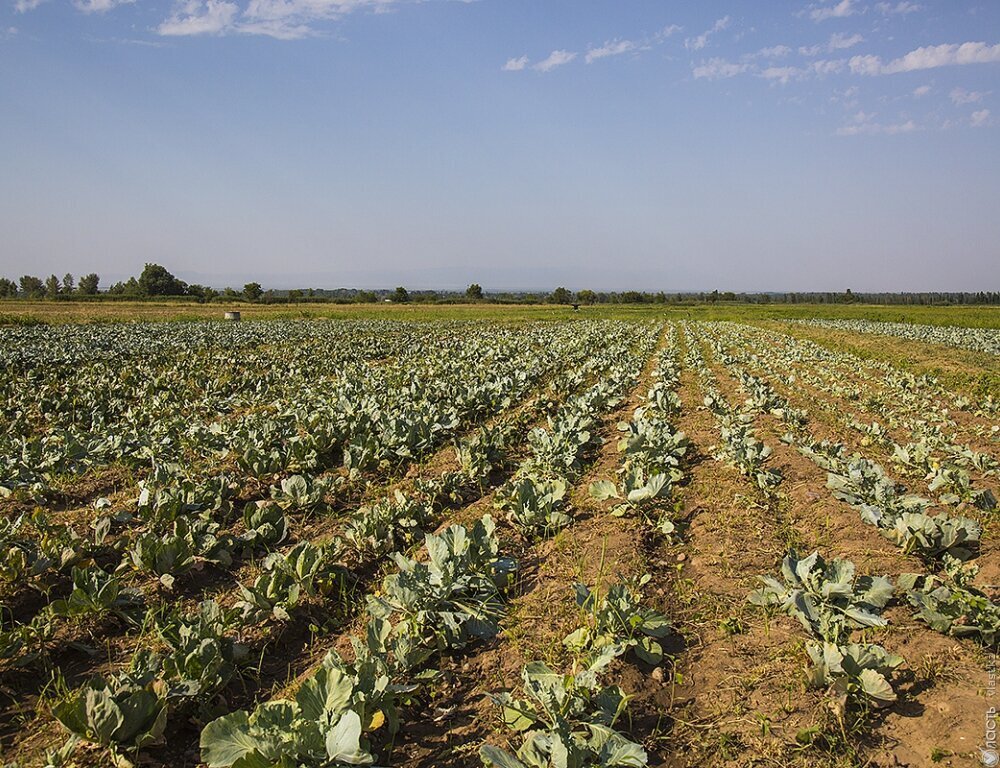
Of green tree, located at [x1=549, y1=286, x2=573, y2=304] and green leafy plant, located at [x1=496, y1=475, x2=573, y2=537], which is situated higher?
green tree, located at [x1=549, y1=286, x2=573, y2=304]

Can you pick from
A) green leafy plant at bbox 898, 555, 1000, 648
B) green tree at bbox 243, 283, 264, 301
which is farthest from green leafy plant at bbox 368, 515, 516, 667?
green tree at bbox 243, 283, 264, 301

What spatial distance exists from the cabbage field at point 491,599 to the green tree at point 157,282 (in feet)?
360

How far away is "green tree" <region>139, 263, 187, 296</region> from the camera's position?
99750mm

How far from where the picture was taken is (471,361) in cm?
1753

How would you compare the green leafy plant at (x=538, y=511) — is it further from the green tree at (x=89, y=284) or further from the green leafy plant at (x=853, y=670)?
the green tree at (x=89, y=284)

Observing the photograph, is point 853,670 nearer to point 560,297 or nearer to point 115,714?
point 115,714

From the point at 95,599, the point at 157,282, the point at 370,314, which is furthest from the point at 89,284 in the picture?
the point at 95,599

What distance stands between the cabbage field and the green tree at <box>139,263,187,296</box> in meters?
110

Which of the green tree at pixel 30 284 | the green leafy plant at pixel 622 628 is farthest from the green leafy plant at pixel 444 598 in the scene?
the green tree at pixel 30 284

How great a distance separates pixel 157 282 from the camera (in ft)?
329

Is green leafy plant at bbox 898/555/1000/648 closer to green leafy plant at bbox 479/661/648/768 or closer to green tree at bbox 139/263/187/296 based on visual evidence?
green leafy plant at bbox 479/661/648/768

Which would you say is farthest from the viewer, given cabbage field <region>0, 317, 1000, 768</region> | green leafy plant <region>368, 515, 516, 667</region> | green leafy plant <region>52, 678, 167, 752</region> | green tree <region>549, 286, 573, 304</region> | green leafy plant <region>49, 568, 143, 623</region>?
green tree <region>549, 286, 573, 304</region>

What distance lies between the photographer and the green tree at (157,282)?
99.8 meters

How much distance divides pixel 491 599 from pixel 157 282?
11700 centimetres
